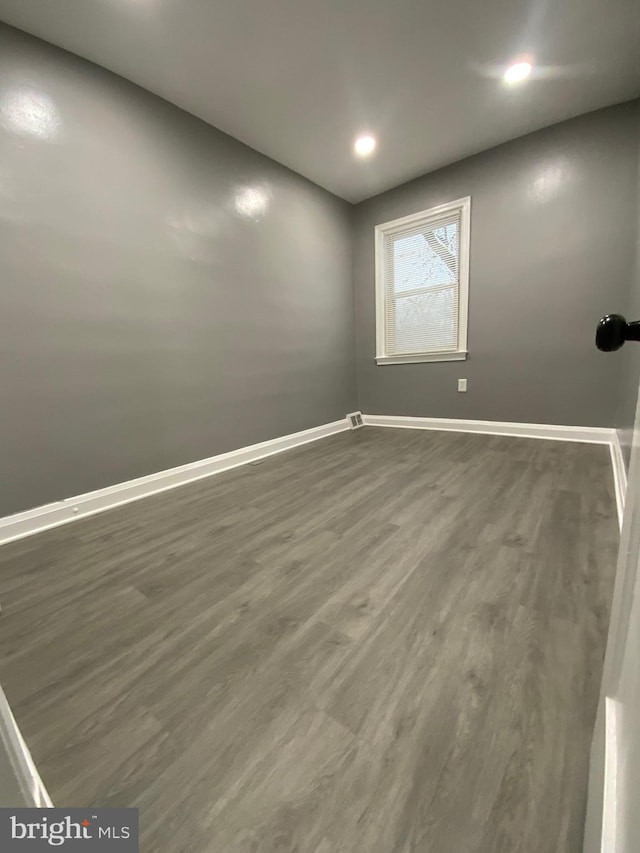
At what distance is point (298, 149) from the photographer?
267 centimetres

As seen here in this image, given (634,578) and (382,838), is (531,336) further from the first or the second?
(382,838)

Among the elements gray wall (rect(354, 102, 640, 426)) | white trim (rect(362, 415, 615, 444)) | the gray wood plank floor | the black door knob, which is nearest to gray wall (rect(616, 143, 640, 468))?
gray wall (rect(354, 102, 640, 426))

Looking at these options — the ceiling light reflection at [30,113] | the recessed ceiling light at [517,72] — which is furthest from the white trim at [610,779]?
the recessed ceiling light at [517,72]

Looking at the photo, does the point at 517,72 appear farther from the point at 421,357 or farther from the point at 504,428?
the point at 504,428

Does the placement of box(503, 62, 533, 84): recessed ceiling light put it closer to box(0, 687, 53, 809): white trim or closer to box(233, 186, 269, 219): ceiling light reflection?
box(233, 186, 269, 219): ceiling light reflection

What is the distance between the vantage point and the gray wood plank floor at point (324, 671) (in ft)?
1.89

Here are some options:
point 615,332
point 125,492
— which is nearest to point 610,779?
point 615,332

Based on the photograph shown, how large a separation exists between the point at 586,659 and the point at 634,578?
0.66 m

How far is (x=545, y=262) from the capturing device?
108 inches

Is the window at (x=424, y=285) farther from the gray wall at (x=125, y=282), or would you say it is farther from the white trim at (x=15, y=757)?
the white trim at (x=15, y=757)

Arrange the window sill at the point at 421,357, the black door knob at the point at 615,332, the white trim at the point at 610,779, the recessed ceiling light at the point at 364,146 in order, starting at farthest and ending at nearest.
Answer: the window sill at the point at 421,357 < the recessed ceiling light at the point at 364,146 < the black door knob at the point at 615,332 < the white trim at the point at 610,779

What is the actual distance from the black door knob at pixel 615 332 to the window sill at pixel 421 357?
290 centimetres

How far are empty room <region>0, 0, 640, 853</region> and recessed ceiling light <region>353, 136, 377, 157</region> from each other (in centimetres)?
2

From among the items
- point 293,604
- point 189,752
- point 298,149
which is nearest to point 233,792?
point 189,752
